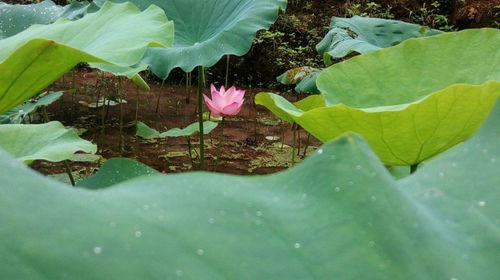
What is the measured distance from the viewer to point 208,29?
1.67 m

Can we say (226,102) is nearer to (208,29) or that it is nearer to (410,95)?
(208,29)

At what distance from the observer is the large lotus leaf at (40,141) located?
0.95 meters

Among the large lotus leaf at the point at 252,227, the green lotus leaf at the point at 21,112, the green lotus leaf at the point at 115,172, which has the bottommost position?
the green lotus leaf at the point at 21,112

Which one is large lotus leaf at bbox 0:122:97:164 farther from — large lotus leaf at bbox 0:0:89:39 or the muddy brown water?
the muddy brown water

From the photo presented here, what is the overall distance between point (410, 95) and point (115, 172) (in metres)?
0.52

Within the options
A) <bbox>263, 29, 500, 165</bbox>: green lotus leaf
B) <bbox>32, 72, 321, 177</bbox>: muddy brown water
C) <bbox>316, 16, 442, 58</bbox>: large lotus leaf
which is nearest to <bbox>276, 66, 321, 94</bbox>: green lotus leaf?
<bbox>316, 16, 442, 58</bbox>: large lotus leaf

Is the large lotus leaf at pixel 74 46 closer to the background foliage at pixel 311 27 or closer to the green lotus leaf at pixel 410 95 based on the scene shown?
the green lotus leaf at pixel 410 95

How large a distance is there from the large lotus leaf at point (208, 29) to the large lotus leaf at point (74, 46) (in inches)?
15.9

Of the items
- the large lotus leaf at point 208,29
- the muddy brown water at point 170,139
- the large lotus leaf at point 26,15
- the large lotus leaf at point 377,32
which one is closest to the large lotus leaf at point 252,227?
the large lotus leaf at point 208,29

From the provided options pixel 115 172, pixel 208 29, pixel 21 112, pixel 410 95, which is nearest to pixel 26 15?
pixel 21 112

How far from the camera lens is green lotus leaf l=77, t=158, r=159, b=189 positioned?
922mm

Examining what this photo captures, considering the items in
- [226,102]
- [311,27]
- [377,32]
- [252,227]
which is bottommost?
[311,27]

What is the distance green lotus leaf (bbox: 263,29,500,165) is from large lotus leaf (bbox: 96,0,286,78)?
500 millimetres

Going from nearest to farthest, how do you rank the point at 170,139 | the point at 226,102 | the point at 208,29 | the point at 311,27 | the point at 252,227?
the point at 252,227 < the point at 208,29 < the point at 226,102 < the point at 170,139 < the point at 311,27
